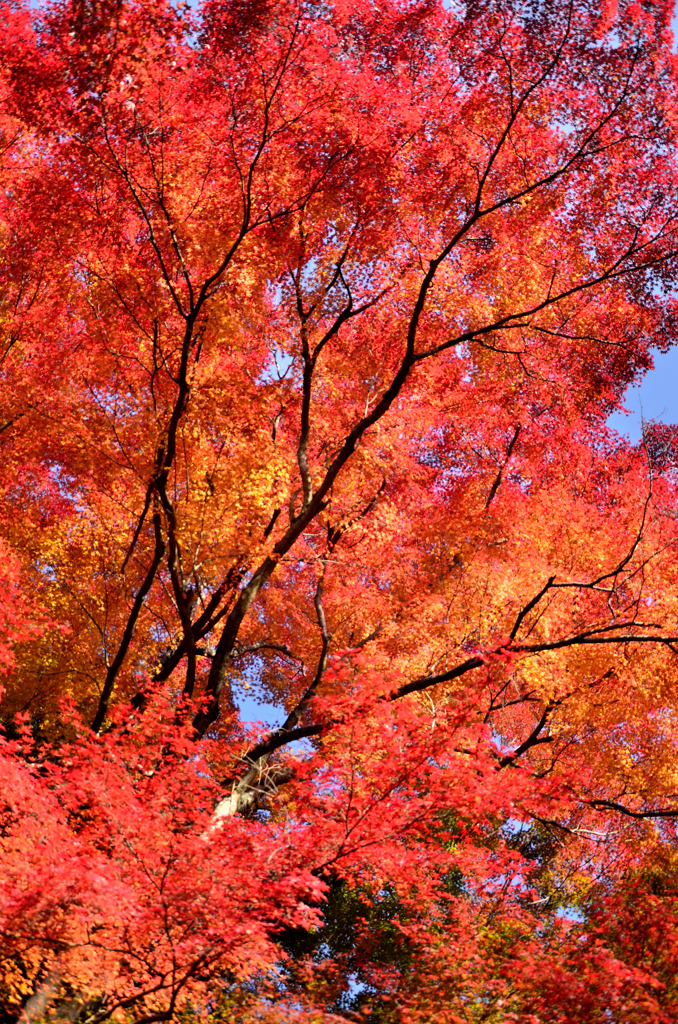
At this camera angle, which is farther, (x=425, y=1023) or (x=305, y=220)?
(x=305, y=220)

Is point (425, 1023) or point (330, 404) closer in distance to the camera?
point (425, 1023)

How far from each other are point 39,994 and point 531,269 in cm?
1161

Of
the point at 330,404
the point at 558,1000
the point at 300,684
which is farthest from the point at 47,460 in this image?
the point at 558,1000

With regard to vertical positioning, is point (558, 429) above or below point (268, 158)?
above

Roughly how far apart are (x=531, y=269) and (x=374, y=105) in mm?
3343

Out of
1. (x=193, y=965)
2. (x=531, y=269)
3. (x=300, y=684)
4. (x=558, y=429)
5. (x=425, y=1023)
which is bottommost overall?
(x=193, y=965)

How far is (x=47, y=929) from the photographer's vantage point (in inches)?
307

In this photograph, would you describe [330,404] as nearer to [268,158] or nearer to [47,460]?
[268,158]

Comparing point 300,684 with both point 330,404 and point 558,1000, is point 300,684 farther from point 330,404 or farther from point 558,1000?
point 558,1000

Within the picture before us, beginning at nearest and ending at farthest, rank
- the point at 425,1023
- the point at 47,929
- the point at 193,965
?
the point at 193,965, the point at 47,929, the point at 425,1023

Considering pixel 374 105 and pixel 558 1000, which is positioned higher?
pixel 374 105

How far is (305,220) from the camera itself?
11125 mm

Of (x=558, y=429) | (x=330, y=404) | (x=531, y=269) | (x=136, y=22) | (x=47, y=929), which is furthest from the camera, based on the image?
(x=558, y=429)

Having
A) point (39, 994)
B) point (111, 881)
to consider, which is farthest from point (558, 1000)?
point (39, 994)
